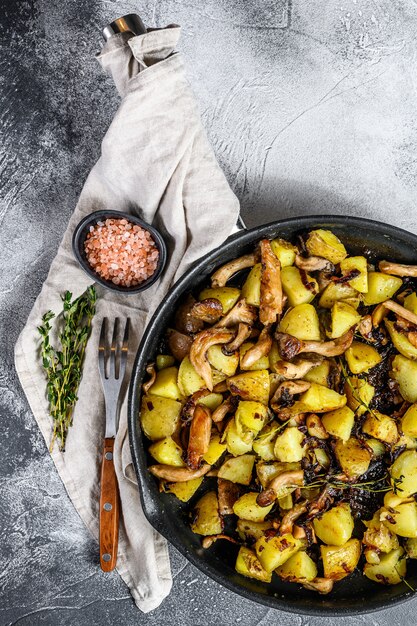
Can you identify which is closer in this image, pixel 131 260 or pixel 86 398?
pixel 131 260

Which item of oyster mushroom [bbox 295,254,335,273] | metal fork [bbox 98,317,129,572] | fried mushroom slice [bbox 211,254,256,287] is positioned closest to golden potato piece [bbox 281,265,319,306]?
oyster mushroom [bbox 295,254,335,273]

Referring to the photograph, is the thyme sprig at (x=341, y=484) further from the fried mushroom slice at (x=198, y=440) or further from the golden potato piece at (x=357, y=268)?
the golden potato piece at (x=357, y=268)

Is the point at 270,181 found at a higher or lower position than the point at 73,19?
lower

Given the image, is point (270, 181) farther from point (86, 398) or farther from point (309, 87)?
point (86, 398)

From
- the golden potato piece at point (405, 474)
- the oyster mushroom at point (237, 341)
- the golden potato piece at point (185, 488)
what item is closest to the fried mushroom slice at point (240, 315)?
the oyster mushroom at point (237, 341)

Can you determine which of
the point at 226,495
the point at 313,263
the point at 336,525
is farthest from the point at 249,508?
the point at 313,263

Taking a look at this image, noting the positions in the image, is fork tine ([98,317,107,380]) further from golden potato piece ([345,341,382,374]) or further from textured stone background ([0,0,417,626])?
golden potato piece ([345,341,382,374])

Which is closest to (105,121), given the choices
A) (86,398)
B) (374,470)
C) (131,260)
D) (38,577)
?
(131,260)
